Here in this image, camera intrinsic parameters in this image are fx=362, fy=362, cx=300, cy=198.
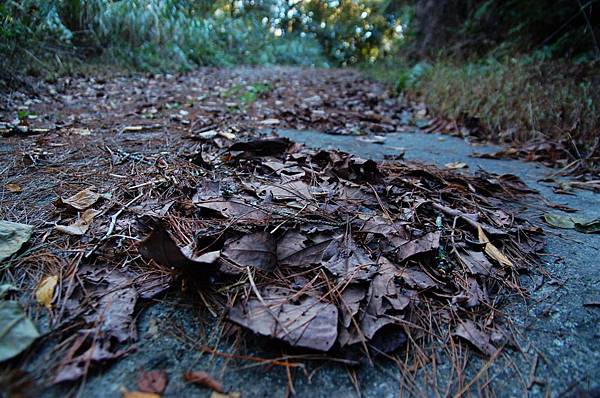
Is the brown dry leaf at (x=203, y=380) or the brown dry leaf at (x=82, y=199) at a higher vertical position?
the brown dry leaf at (x=82, y=199)

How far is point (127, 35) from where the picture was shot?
5840mm

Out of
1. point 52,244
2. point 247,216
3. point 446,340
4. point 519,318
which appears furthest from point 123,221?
point 519,318

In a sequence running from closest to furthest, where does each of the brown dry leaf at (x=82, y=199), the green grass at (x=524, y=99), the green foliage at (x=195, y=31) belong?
the brown dry leaf at (x=82, y=199) < the green grass at (x=524, y=99) < the green foliage at (x=195, y=31)

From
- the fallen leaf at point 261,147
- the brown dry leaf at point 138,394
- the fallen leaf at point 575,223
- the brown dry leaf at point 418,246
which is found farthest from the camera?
the fallen leaf at point 261,147

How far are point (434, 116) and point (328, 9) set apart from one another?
507 inches

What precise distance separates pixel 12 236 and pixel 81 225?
18 cm

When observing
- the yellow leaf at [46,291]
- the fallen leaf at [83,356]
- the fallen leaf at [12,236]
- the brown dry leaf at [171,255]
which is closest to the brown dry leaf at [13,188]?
the fallen leaf at [12,236]

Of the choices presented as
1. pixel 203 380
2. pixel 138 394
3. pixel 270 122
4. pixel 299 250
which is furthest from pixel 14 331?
pixel 270 122

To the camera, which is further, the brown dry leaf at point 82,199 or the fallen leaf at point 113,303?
the brown dry leaf at point 82,199

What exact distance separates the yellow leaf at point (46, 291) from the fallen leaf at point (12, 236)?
6.5 inches

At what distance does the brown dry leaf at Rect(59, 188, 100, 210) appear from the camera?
1284 mm

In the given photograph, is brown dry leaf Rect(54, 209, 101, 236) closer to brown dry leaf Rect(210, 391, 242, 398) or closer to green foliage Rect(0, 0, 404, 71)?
brown dry leaf Rect(210, 391, 242, 398)

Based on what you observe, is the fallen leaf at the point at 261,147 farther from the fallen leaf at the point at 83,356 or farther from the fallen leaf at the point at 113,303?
the fallen leaf at the point at 83,356

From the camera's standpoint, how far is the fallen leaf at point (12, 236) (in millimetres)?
1016
